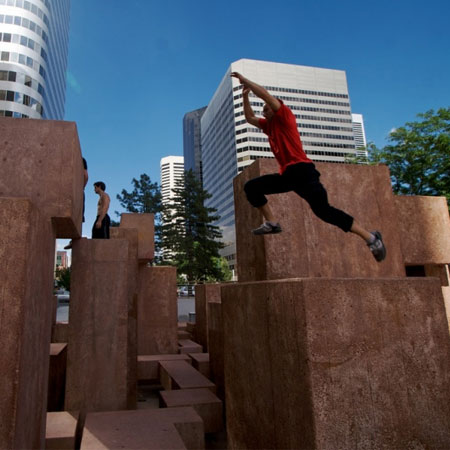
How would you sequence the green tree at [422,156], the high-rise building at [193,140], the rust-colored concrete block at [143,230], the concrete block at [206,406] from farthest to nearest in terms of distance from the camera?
the high-rise building at [193,140] < the green tree at [422,156] < the rust-colored concrete block at [143,230] < the concrete block at [206,406]

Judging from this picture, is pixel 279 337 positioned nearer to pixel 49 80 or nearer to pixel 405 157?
pixel 405 157

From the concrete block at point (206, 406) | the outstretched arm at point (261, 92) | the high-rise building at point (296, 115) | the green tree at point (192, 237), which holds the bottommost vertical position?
the concrete block at point (206, 406)

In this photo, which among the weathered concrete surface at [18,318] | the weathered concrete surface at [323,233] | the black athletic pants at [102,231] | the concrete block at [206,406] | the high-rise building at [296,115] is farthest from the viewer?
the high-rise building at [296,115]

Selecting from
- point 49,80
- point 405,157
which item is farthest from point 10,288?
point 49,80

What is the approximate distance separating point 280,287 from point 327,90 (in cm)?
10468

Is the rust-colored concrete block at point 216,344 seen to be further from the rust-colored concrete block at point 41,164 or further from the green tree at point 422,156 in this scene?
the green tree at point 422,156

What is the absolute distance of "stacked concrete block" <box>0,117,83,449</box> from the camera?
241cm

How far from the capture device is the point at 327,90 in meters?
97.2

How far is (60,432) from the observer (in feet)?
13.1

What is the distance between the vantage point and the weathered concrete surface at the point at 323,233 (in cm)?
391

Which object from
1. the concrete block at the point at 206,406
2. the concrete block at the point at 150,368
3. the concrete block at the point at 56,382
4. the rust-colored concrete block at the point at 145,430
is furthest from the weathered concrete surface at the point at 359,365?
the concrete block at the point at 150,368

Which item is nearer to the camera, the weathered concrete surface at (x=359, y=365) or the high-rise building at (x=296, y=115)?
the weathered concrete surface at (x=359, y=365)

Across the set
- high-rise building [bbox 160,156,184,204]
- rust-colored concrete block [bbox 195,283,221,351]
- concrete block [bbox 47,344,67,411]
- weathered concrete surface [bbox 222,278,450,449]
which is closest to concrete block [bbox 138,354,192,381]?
concrete block [bbox 47,344,67,411]

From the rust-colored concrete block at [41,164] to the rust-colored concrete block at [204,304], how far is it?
22.3 ft
